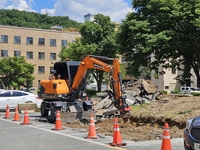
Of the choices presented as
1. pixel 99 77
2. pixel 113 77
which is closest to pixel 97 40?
pixel 99 77

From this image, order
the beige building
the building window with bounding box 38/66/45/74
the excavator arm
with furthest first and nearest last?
1. the building window with bounding box 38/66/45/74
2. the beige building
3. the excavator arm

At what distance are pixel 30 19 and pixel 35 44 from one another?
3075 centimetres

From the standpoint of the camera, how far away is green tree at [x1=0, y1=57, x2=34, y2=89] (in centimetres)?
6083

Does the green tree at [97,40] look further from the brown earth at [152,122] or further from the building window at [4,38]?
the brown earth at [152,122]

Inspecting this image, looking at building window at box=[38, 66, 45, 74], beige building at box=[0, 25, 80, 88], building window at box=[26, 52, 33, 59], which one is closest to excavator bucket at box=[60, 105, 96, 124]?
beige building at box=[0, 25, 80, 88]

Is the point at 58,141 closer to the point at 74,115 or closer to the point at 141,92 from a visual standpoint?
the point at 74,115

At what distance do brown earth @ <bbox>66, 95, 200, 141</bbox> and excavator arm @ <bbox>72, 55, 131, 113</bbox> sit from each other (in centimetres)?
98

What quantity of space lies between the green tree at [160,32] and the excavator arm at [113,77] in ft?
48.8

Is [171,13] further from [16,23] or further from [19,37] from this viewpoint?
[16,23]

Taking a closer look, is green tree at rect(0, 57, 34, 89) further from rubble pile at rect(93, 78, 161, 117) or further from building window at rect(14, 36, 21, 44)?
rubble pile at rect(93, 78, 161, 117)

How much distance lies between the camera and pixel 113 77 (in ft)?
49.7

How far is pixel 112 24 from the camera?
5072 centimetres

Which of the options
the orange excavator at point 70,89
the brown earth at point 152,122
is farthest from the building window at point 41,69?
the brown earth at point 152,122

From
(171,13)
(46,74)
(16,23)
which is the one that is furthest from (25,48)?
(171,13)
